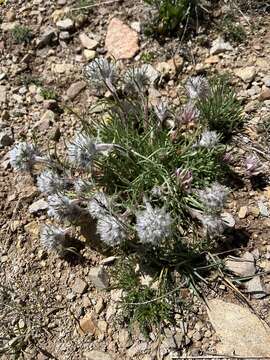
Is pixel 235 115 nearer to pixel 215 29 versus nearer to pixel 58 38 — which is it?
pixel 215 29

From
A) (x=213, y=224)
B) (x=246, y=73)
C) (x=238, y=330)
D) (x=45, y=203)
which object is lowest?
(x=238, y=330)

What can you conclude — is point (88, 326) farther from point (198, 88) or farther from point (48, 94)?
point (48, 94)

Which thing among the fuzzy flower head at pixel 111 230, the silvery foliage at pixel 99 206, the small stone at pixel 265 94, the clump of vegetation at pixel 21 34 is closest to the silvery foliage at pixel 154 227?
the fuzzy flower head at pixel 111 230

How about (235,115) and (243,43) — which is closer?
(235,115)

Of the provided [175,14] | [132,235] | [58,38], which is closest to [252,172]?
[132,235]

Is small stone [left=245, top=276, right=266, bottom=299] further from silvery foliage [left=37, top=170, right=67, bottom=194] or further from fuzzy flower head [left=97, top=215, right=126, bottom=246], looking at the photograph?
silvery foliage [left=37, top=170, right=67, bottom=194]

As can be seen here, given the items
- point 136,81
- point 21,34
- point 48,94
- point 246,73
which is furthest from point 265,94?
point 21,34
